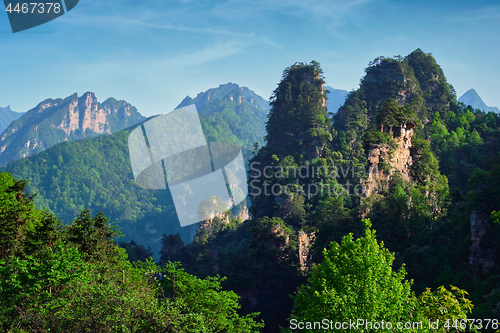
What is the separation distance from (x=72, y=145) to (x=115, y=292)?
173 metres

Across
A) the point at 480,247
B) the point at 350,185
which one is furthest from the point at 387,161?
the point at 350,185

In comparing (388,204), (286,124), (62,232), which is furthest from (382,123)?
(62,232)

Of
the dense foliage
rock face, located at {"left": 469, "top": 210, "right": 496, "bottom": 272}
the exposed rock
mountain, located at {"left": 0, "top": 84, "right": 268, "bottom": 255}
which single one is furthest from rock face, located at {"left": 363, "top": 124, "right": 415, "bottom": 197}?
mountain, located at {"left": 0, "top": 84, "right": 268, "bottom": 255}

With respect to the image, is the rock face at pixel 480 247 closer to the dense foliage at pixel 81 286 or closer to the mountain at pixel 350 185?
the mountain at pixel 350 185

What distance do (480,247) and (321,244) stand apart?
12804 millimetres

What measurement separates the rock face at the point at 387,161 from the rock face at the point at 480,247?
458 inches

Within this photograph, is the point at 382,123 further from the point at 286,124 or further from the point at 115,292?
the point at 115,292

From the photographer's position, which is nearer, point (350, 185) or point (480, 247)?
point (480, 247)

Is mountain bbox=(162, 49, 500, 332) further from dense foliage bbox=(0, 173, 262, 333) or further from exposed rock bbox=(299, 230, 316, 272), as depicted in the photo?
dense foliage bbox=(0, 173, 262, 333)

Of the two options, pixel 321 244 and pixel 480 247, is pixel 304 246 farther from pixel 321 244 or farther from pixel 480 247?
pixel 480 247

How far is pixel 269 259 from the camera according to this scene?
133 ft

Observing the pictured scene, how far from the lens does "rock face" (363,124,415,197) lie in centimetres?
3600

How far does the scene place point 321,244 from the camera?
34.0 m

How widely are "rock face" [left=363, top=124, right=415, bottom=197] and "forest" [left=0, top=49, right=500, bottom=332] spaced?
14 centimetres
